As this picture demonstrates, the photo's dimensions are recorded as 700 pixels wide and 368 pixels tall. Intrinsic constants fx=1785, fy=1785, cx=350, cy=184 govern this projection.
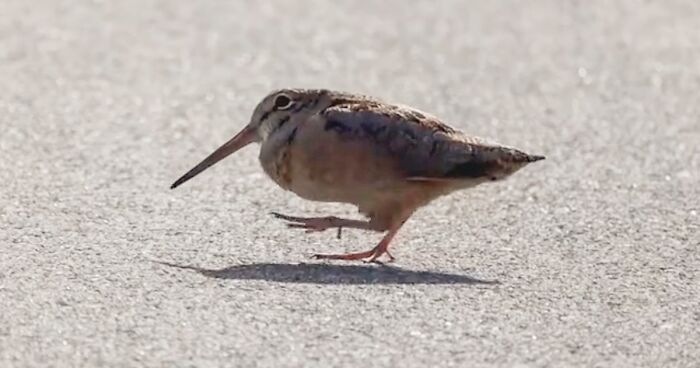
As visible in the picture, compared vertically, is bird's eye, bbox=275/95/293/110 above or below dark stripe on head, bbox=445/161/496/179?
above

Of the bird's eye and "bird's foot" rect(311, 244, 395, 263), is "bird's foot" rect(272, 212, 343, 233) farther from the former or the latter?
the bird's eye

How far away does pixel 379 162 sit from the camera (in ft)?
21.9

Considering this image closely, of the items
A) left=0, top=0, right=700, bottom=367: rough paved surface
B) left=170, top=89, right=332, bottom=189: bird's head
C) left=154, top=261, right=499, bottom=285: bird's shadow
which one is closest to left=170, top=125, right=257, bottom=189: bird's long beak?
left=170, top=89, right=332, bottom=189: bird's head

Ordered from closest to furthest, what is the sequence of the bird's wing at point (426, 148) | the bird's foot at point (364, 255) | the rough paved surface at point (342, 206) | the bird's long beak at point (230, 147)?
the rough paved surface at point (342, 206) < the bird's wing at point (426, 148) < the bird's foot at point (364, 255) < the bird's long beak at point (230, 147)

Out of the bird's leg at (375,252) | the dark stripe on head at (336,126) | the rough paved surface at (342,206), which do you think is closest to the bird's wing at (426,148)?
the dark stripe on head at (336,126)

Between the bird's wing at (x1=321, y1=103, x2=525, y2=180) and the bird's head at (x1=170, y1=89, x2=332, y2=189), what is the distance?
0.33 meters

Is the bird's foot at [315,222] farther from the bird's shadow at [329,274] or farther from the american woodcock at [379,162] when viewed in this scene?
the bird's shadow at [329,274]

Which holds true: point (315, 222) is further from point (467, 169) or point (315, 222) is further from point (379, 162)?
point (467, 169)

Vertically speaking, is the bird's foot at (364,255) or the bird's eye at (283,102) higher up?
the bird's eye at (283,102)

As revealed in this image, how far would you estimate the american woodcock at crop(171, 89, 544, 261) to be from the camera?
669 cm

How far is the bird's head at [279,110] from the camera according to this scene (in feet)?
23.2

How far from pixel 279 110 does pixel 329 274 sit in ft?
2.86

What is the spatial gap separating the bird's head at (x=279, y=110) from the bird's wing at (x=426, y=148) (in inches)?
13.1

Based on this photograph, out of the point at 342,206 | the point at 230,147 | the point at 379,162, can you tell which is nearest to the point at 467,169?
the point at 379,162
